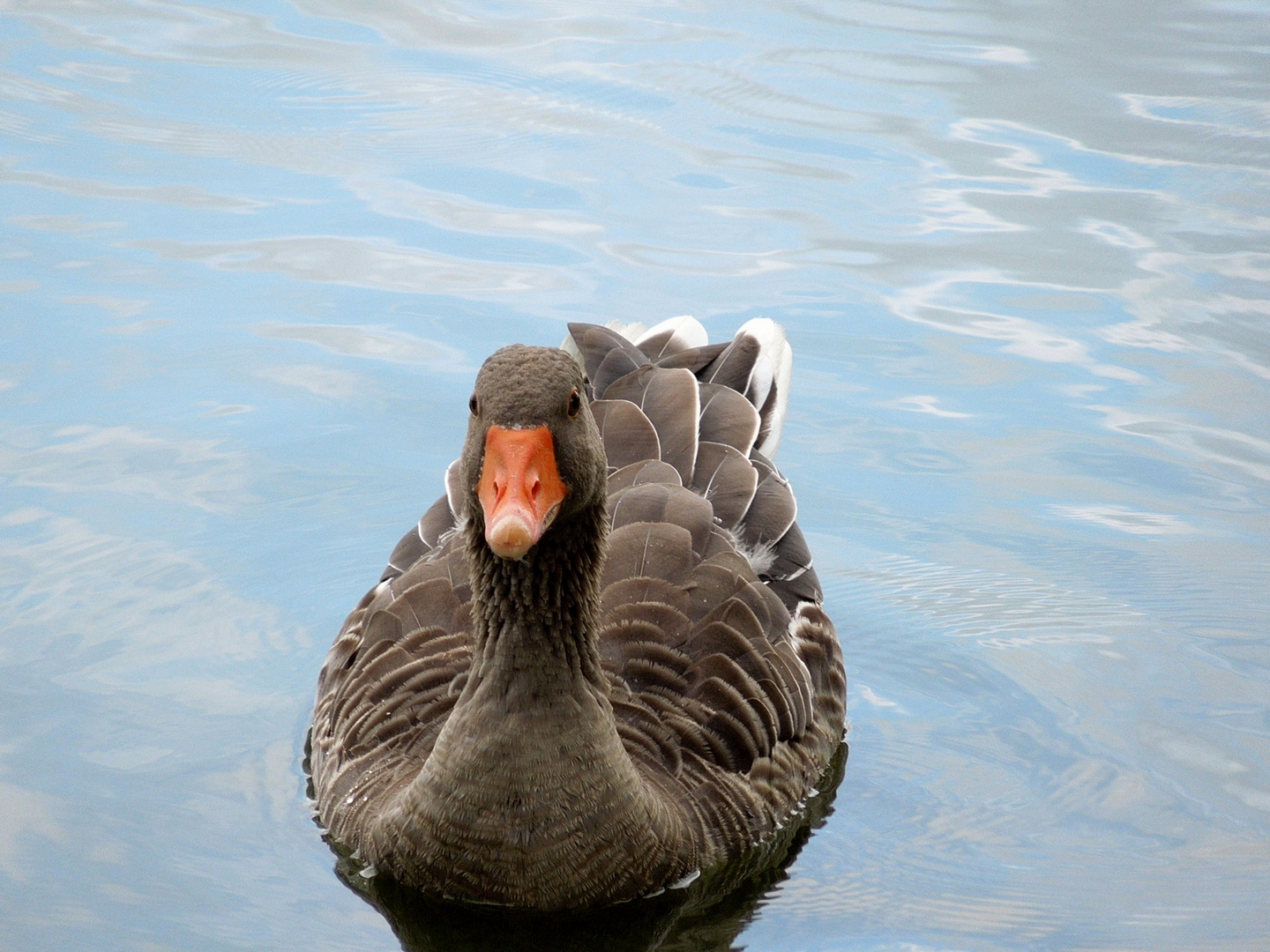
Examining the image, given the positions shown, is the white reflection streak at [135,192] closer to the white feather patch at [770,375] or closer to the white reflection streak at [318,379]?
the white reflection streak at [318,379]

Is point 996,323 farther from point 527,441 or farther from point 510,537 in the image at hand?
point 510,537

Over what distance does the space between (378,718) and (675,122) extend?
9363 millimetres

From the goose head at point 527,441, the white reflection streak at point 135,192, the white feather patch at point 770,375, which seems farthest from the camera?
A: the white reflection streak at point 135,192

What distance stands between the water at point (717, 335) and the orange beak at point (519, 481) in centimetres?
202

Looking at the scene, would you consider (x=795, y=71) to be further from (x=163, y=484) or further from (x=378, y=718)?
(x=378, y=718)

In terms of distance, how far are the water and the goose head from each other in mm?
2033

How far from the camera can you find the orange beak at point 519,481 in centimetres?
520

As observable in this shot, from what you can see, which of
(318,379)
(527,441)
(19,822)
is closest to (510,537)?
(527,441)

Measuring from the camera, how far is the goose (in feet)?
19.3

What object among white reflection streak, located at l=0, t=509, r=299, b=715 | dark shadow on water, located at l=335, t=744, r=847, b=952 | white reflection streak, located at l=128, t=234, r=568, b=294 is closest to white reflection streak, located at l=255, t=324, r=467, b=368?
white reflection streak, located at l=128, t=234, r=568, b=294

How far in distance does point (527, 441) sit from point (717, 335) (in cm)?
625

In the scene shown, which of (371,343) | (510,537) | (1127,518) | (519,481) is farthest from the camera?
(371,343)

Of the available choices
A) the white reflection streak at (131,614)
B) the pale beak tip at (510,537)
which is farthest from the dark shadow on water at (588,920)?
the white reflection streak at (131,614)

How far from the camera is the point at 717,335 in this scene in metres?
11.5
